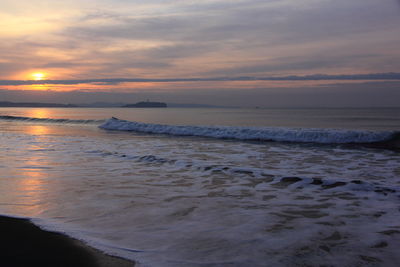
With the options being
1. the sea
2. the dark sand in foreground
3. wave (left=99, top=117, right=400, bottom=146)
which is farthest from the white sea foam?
the dark sand in foreground

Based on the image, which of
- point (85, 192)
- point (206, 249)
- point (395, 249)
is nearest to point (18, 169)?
point (85, 192)

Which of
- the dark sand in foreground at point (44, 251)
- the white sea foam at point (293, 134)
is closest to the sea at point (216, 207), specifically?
the dark sand in foreground at point (44, 251)

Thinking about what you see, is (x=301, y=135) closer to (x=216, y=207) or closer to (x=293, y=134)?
(x=293, y=134)

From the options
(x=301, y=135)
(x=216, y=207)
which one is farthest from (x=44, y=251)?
(x=301, y=135)

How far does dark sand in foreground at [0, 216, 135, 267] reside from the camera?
2.91m

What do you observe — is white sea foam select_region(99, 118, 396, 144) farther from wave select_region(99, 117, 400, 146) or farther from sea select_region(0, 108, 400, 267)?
sea select_region(0, 108, 400, 267)

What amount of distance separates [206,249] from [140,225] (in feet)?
3.57

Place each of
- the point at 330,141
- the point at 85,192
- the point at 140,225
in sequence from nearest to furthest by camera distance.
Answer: the point at 140,225
the point at 85,192
the point at 330,141

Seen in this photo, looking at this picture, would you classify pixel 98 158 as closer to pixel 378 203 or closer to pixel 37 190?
pixel 37 190

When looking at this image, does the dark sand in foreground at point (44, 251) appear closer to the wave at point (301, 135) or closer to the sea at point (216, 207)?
the sea at point (216, 207)

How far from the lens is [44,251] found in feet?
10.3

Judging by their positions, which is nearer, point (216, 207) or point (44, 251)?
point (44, 251)

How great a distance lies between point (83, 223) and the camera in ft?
13.4

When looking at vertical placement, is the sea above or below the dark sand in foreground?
below
